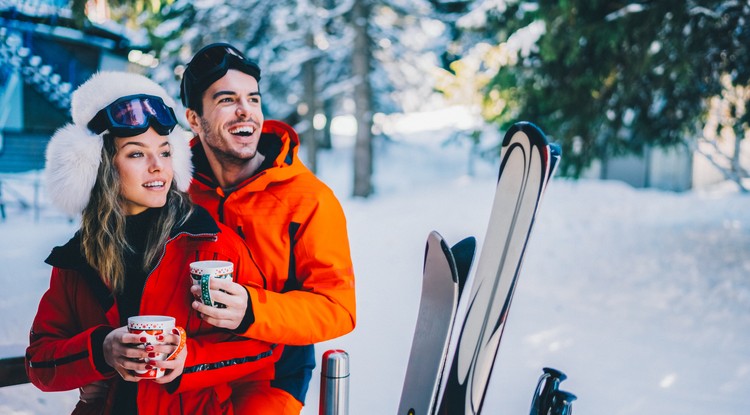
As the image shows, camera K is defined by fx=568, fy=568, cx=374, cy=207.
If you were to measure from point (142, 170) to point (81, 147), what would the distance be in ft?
0.55

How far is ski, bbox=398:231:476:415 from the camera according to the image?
196 cm

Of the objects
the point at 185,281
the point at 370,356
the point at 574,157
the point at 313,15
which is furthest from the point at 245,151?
the point at 313,15

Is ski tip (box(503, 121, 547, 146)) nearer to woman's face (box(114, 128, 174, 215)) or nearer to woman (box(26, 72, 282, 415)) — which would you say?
woman (box(26, 72, 282, 415))

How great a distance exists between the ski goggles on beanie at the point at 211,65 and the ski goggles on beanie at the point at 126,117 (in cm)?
26

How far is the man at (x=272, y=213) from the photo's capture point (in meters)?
1.80

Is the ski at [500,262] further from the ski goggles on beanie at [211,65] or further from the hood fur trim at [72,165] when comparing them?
the hood fur trim at [72,165]

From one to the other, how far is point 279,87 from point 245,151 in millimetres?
13206

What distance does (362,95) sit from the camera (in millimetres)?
11594

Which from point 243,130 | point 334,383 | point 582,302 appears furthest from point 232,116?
point 582,302

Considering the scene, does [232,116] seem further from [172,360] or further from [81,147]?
[172,360]

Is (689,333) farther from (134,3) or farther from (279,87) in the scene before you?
(279,87)

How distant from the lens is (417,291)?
20.1ft

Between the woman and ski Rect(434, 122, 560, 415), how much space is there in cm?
76

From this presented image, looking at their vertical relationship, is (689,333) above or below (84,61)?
below
